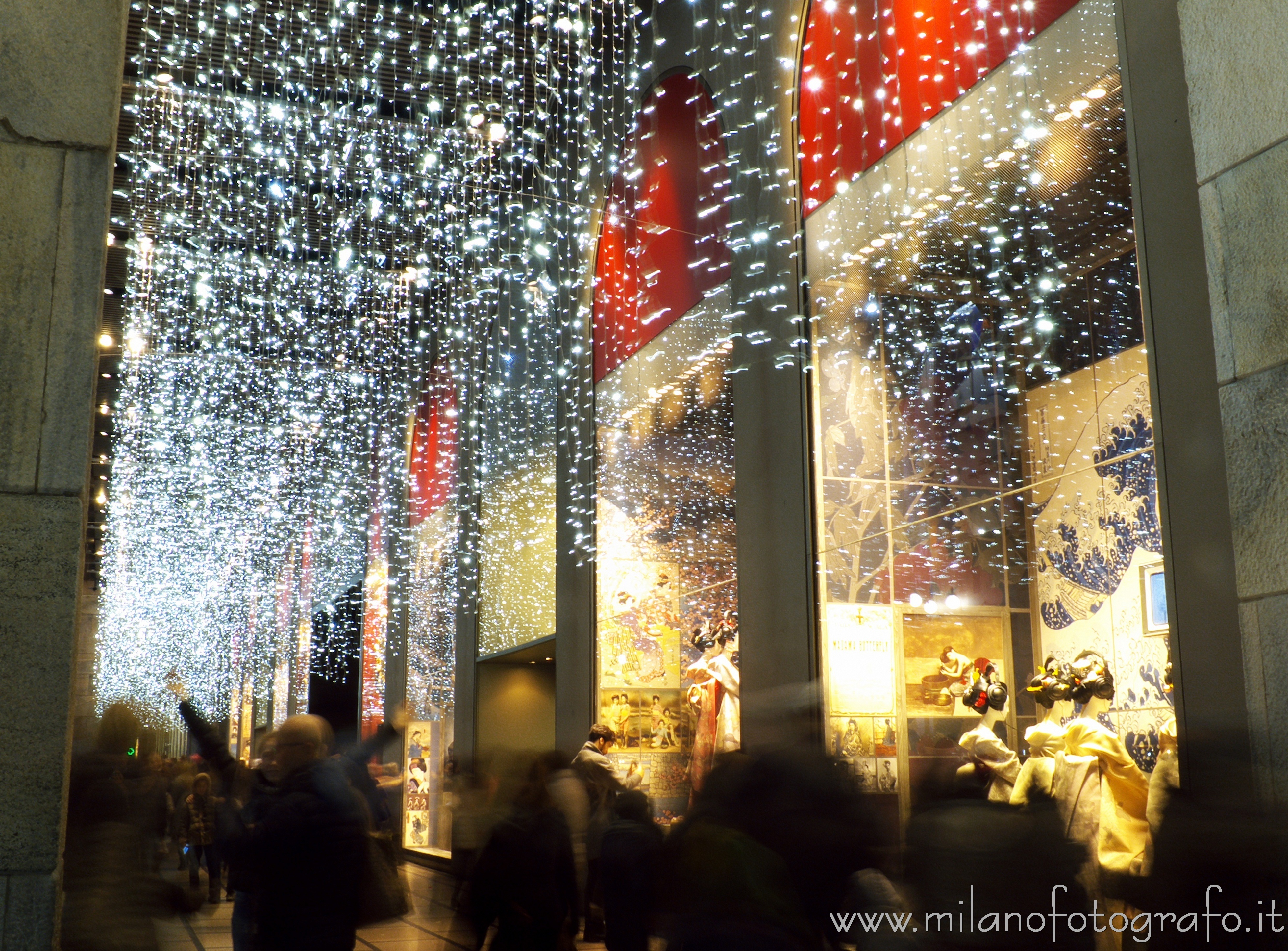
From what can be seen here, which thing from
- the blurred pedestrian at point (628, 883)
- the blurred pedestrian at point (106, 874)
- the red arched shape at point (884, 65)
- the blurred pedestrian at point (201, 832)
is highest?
the red arched shape at point (884, 65)

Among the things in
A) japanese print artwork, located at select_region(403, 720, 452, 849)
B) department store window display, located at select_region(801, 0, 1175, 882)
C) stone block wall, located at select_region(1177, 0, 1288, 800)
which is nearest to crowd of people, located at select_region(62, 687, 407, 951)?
stone block wall, located at select_region(1177, 0, 1288, 800)

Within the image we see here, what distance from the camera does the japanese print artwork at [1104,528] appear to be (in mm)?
5039

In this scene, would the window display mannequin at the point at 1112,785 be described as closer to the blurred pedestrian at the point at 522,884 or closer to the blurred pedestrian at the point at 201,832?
the blurred pedestrian at the point at 522,884

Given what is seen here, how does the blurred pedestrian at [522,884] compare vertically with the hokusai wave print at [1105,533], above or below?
below

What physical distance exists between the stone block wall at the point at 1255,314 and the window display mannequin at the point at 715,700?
4226 mm

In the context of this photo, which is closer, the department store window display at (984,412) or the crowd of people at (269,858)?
the crowd of people at (269,858)

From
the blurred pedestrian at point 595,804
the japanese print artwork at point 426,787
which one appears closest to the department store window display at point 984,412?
the blurred pedestrian at point 595,804

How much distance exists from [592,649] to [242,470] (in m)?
9.94

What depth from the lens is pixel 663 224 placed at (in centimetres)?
862

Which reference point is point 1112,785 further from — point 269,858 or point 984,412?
point 269,858

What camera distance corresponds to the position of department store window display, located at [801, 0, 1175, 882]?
4.78 metres

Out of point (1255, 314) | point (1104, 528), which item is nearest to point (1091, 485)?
point (1104, 528)

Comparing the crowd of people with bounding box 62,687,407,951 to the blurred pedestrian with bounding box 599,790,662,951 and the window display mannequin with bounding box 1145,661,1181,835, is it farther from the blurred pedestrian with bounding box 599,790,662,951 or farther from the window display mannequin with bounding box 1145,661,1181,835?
the window display mannequin with bounding box 1145,661,1181,835

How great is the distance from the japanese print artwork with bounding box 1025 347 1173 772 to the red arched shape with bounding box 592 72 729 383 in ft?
9.09
